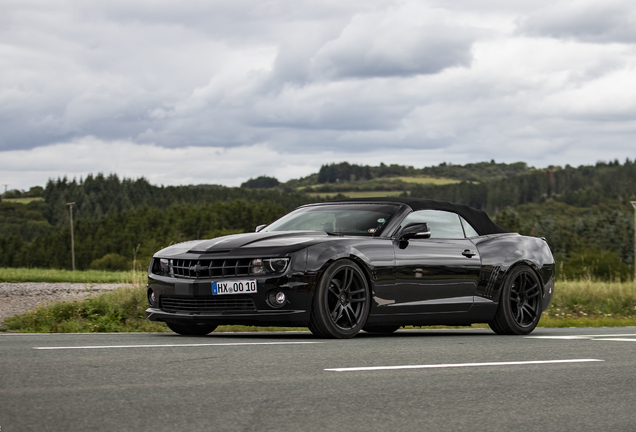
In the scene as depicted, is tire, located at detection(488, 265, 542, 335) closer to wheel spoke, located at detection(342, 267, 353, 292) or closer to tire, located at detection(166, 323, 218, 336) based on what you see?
wheel spoke, located at detection(342, 267, 353, 292)

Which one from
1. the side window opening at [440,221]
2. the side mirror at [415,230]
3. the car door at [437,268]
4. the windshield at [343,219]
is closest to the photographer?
the side mirror at [415,230]

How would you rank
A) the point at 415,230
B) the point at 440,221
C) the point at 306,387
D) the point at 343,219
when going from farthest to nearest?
the point at 440,221
the point at 343,219
the point at 415,230
the point at 306,387

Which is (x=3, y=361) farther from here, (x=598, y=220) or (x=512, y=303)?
(x=598, y=220)

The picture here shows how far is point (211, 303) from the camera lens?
8.18 meters

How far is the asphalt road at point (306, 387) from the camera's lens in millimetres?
4297

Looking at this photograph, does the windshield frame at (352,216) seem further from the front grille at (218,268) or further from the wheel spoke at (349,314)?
the front grille at (218,268)

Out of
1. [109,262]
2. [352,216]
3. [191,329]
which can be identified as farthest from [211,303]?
[109,262]

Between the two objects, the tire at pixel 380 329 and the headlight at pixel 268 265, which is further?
the tire at pixel 380 329

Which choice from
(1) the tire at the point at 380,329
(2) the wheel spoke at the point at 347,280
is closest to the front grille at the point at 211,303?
(2) the wheel spoke at the point at 347,280

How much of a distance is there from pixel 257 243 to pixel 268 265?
0.33m

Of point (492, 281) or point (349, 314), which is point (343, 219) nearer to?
point (349, 314)

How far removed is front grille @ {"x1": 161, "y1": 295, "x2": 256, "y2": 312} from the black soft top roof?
7.15 ft

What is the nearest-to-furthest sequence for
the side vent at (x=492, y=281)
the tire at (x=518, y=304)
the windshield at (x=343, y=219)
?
1. the windshield at (x=343, y=219)
2. the side vent at (x=492, y=281)
3. the tire at (x=518, y=304)

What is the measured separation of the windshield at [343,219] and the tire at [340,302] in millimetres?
720
